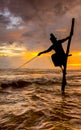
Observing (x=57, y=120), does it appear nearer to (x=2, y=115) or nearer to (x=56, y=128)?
(x=56, y=128)

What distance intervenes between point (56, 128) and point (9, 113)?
2.59m

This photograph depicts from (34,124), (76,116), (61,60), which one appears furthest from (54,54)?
(34,124)

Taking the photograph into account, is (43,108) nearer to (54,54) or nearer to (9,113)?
(9,113)

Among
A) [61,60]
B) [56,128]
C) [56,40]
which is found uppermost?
[56,40]

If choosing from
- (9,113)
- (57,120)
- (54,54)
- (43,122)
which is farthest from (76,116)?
(54,54)

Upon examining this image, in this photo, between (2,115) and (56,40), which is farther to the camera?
(56,40)

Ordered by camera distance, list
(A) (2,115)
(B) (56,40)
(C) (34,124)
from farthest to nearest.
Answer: (B) (56,40), (A) (2,115), (C) (34,124)

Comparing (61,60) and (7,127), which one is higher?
(61,60)

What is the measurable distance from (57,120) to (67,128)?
3.62 feet

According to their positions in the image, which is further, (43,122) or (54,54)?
(54,54)

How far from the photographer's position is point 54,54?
1259 cm

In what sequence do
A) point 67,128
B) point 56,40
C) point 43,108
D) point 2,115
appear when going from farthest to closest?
point 56,40 < point 43,108 < point 2,115 < point 67,128

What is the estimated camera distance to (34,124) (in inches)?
290

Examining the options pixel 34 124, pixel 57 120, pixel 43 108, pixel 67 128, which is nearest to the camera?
pixel 67 128
